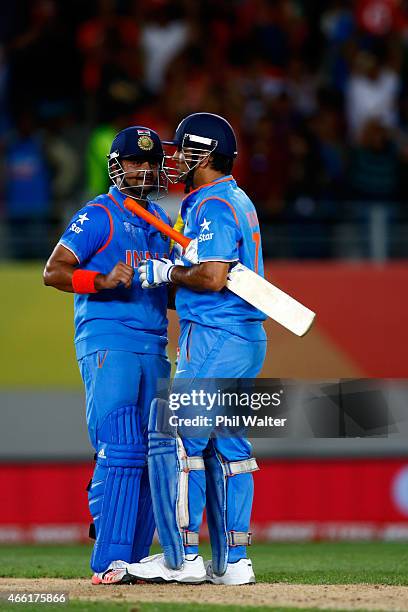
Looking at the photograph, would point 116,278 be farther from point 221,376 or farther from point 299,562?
point 299,562

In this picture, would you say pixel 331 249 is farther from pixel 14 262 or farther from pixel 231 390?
pixel 231 390

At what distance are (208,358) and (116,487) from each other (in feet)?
2.80

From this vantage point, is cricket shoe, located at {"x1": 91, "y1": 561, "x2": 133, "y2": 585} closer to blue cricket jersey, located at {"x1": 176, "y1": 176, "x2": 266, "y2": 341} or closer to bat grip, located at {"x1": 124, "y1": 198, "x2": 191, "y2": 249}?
blue cricket jersey, located at {"x1": 176, "y1": 176, "x2": 266, "y2": 341}

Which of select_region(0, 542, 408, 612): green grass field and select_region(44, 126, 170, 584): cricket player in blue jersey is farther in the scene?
select_region(44, 126, 170, 584): cricket player in blue jersey

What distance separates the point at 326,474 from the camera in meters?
13.2

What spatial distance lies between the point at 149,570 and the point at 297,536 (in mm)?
6632

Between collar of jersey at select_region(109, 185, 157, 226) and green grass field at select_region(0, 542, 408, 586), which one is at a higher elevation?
collar of jersey at select_region(109, 185, 157, 226)

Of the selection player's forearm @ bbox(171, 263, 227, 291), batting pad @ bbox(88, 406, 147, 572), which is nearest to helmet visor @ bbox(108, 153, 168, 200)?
player's forearm @ bbox(171, 263, 227, 291)

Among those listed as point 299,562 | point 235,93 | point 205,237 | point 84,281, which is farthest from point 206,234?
point 235,93

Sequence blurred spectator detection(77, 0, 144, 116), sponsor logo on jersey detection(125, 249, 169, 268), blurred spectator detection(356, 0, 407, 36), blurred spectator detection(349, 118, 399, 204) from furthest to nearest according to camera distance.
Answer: blurred spectator detection(356, 0, 407, 36) < blurred spectator detection(349, 118, 399, 204) < blurred spectator detection(77, 0, 144, 116) < sponsor logo on jersey detection(125, 249, 169, 268)

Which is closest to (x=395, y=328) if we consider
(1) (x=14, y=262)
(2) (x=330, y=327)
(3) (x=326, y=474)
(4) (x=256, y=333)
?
(2) (x=330, y=327)

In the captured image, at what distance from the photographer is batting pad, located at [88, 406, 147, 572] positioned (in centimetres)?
661

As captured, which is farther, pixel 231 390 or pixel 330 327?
pixel 330 327
